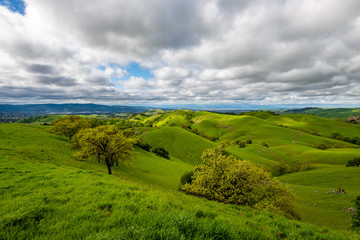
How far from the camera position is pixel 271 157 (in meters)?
101

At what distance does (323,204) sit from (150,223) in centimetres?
5512

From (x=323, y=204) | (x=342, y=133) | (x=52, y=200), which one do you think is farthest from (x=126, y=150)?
(x=342, y=133)

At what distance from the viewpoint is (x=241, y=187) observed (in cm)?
2020

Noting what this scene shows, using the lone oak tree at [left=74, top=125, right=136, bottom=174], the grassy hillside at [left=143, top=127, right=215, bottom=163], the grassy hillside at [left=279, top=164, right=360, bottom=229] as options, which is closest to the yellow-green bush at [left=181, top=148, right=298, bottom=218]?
the grassy hillside at [left=279, top=164, right=360, bottom=229]

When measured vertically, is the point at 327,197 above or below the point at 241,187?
below

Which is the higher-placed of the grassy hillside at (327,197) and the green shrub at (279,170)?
the grassy hillside at (327,197)

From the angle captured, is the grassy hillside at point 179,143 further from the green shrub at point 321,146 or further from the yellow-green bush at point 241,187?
the green shrub at point 321,146

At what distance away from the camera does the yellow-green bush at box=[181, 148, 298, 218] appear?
19.7 meters

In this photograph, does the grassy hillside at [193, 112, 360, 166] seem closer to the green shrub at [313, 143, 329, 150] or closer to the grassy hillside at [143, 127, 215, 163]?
the green shrub at [313, 143, 329, 150]

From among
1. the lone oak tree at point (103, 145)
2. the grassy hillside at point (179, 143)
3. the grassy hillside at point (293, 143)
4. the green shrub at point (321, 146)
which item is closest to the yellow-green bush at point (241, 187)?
the lone oak tree at point (103, 145)

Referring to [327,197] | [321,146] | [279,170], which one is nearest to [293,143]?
[321,146]

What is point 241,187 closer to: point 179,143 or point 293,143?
point 179,143

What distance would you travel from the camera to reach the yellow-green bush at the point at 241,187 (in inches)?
776

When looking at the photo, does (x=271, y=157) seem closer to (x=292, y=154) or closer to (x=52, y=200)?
(x=292, y=154)
